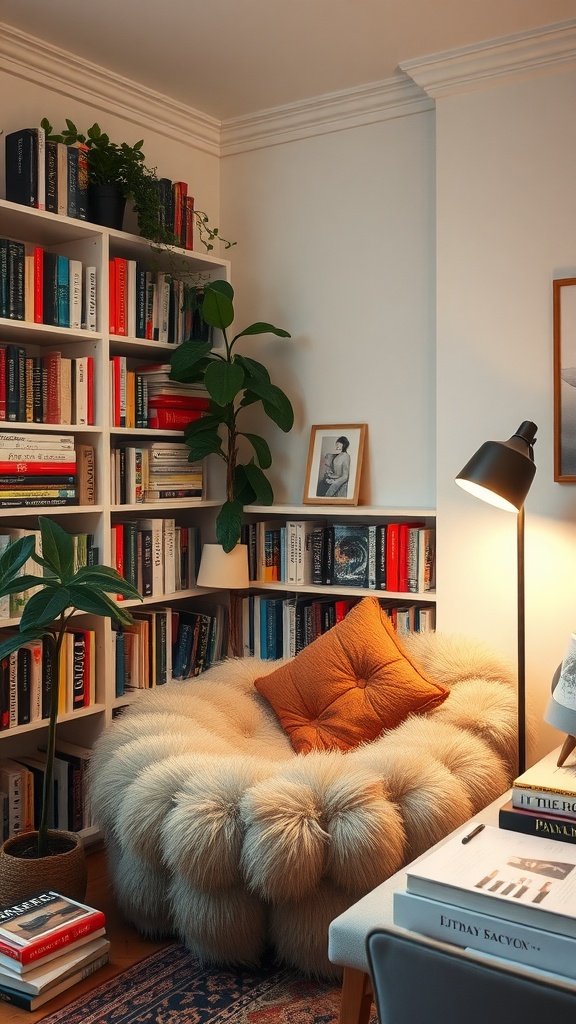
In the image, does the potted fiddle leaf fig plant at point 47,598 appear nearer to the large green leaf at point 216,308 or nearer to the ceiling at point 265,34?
the large green leaf at point 216,308

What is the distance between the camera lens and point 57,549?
99.5 inches

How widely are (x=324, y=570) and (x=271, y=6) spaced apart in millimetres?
1905

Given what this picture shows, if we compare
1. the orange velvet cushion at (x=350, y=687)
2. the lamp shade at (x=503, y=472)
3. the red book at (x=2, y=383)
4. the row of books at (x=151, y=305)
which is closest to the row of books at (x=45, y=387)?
the red book at (x=2, y=383)

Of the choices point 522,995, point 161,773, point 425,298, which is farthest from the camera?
point 425,298

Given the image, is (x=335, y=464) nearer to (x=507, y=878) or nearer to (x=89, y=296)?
(x=89, y=296)

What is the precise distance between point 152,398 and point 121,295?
16.3 inches

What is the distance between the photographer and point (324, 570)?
11.4 ft

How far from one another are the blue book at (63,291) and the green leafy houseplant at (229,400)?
0.45 meters

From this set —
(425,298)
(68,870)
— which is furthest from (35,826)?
(425,298)

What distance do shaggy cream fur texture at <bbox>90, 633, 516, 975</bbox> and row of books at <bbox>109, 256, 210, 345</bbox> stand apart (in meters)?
1.44

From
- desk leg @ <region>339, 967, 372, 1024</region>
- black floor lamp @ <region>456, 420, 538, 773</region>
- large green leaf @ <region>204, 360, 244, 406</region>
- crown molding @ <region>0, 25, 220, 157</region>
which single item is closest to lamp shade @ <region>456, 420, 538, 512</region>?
black floor lamp @ <region>456, 420, 538, 773</region>

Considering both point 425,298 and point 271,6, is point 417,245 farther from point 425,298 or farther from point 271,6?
point 271,6

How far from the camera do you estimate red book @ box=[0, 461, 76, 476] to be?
284cm

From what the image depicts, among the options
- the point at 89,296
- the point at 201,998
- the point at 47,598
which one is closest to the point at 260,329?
the point at 89,296
